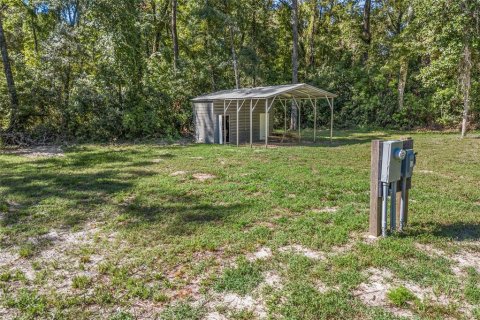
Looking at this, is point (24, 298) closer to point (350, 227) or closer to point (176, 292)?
point (176, 292)

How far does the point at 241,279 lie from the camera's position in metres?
2.79

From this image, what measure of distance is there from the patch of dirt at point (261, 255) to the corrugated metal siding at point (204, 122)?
10.1m

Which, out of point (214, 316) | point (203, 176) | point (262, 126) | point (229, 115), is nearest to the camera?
point (214, 316)

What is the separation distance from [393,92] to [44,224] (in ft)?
60.4

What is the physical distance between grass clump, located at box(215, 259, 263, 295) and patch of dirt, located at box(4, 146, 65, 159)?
872 centimetres

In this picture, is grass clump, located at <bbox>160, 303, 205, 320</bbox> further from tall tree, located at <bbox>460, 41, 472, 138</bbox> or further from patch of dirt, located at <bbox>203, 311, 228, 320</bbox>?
tall tree, located at <bbox>460, 41, 472, 138</bbox>

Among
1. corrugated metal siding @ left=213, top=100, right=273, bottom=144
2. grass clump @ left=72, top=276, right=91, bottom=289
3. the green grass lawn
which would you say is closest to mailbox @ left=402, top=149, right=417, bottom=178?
the green grass lawn

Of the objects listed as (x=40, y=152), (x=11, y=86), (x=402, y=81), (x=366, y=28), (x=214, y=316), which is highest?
(x=366, y=28)

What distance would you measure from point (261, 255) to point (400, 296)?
127 cm

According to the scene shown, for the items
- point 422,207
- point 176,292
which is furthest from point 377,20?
point 176,292

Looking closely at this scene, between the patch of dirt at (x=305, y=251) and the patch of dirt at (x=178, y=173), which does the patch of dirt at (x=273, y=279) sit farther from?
the patch of dirt at (x=178, y=173)

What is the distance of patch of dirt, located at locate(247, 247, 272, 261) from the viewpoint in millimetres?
3197

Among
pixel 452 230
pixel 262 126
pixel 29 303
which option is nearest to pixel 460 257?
pixel 452 230

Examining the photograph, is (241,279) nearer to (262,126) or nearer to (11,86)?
(262,126)
